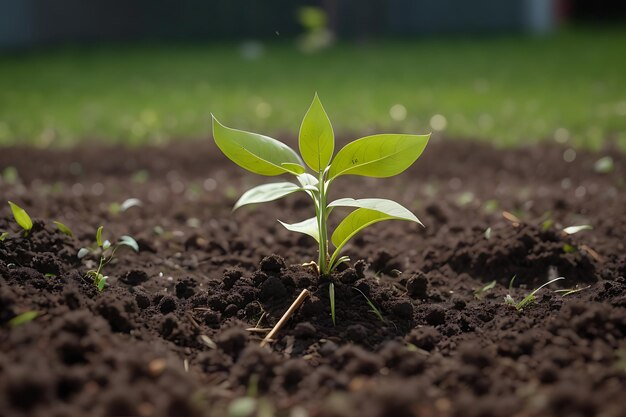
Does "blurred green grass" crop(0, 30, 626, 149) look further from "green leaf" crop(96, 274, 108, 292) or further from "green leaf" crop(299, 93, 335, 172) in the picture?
"green leaf" crop(96, 274, 108, 292)

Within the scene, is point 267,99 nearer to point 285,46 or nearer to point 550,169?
point 550,169

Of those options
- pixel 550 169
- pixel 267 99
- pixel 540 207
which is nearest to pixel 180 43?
pixel 267 99

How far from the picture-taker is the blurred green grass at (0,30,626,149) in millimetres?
6426

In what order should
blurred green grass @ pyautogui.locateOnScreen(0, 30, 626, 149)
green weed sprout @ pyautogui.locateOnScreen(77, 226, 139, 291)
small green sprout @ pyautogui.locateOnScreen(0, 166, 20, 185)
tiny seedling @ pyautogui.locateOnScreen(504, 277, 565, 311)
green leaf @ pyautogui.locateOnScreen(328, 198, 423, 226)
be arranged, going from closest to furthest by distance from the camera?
1. green leaf @ pyautogui.locateOnScreen(328, 198, 423, 226)
2. tiny seedling @ pyautogui.locateOnScreen(504, 277, 565, 311)
3. green weed sprout @ pyautogui.locateOnScreen(77, 226, 139, 291)
4. small green sprout @ pyautogui.locateOnScreen(0, 166, 20, 185)
5. blurred green grass @ pyautogui.locateOnScreen(0, 30, 626, 149)

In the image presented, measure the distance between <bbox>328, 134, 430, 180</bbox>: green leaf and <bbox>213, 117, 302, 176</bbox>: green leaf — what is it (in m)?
0.15

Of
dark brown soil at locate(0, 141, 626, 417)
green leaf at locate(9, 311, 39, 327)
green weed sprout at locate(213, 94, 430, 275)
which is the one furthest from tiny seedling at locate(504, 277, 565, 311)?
green leaf at locate(9, 311, 39, 327)

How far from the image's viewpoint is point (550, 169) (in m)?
4.89

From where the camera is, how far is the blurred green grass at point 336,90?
643cm

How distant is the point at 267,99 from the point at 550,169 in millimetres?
4080

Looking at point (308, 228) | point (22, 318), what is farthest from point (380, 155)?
point (22, 318)

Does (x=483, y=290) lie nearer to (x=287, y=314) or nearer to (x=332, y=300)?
(x=332, y=300)

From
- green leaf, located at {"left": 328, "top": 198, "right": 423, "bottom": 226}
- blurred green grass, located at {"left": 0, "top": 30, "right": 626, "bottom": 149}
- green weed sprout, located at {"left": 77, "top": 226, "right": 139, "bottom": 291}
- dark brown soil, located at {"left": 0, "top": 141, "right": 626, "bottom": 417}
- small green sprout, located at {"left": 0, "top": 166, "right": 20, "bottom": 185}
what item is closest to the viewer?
dark brown soil, located at {"left": 0, "top": 141, "right": 626, "bottom": 417}

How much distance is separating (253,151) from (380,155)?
14.9 inches

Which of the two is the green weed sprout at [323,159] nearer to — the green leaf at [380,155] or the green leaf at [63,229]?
the green leaf at [380,155]
